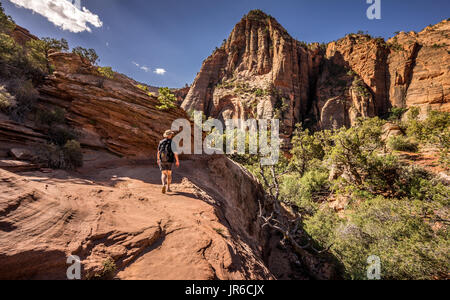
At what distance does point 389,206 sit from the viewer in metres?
7.46

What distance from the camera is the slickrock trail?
6.37 ft

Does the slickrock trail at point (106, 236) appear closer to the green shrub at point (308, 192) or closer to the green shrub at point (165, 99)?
the green shrub at point (165, 99)

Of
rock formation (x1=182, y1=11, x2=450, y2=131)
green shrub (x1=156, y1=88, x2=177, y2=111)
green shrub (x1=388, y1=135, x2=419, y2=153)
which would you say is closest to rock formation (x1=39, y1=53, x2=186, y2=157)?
green shrub (x1=156, y1=88, x2=177, y2=111)

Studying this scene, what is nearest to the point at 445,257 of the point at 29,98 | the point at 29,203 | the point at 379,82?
the point at 29,203

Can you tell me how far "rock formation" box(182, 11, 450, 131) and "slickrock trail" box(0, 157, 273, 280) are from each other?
3697cm

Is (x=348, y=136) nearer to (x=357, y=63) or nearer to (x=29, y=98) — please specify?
(x=29, y=98)

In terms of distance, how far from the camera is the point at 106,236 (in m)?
2.60

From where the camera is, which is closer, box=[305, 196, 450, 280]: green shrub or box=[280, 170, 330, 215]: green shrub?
box=[305, 196, 450, 280]: green shrub

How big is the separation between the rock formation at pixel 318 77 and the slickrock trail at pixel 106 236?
121 feet

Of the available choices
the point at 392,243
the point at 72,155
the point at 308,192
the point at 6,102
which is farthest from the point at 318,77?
the point at 6,102

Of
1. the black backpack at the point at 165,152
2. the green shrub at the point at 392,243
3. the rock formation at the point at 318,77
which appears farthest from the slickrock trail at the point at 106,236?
the rock formation at the point at 318,77

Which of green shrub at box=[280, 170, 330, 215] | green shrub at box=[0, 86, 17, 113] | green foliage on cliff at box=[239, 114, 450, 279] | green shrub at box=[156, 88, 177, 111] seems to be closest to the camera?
green foliage on cliff at box=[239, 114, 450, 279]

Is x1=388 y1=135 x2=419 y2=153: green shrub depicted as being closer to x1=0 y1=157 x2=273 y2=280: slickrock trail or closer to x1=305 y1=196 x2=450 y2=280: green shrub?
x1=305 y1=196 x2=450 y2=280: green shrub

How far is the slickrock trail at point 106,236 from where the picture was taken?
6.37ft
